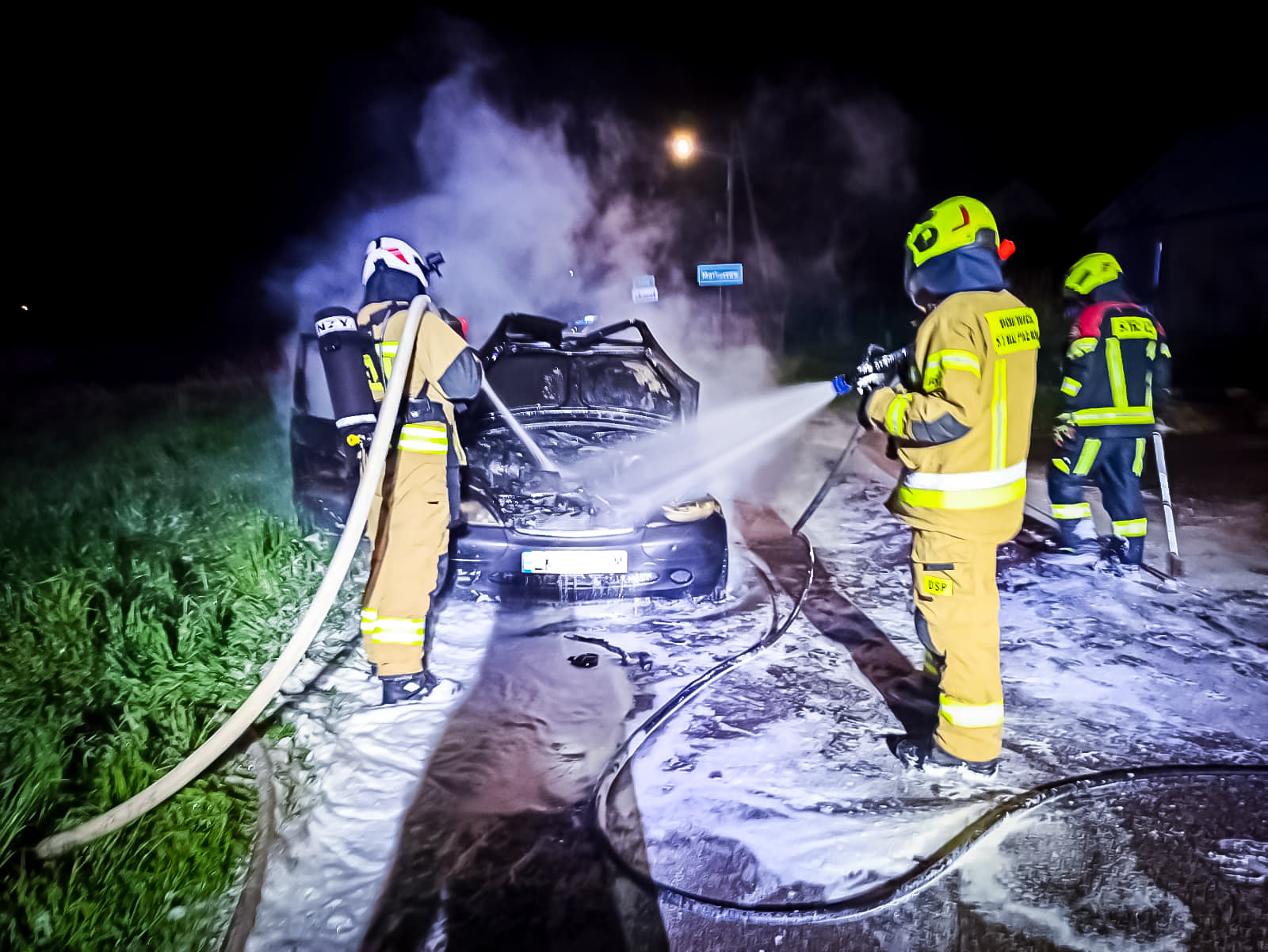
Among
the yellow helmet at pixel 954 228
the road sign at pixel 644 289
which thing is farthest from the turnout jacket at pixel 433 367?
the road sign at pixel 644 289

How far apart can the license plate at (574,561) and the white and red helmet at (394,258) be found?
4.95 ft

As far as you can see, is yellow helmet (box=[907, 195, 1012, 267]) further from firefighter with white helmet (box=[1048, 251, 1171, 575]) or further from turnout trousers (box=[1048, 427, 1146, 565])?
turnout trousers (box=[1048, 427, 1146, 565])

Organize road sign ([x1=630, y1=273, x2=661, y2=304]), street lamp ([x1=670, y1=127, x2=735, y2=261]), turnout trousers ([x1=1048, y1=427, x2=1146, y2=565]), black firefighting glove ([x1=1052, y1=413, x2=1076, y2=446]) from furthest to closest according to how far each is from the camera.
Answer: street lamp ([x1=670, y1=127, x2=735, y2=261])
road sign ([x1=630, y1=273, x2=661, y2=304])
black firefighting glove ([x1=1052, y1=413, x2=1076, y2=446])
turnout trousers ([x1=1048, y1=427, x2=1146, y2=565])

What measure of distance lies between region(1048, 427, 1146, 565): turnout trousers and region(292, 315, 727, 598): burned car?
2606mm

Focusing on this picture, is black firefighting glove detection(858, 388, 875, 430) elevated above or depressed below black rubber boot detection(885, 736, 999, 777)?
above

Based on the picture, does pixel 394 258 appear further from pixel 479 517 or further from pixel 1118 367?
pixel 1118 367

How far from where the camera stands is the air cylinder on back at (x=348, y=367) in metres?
3.22

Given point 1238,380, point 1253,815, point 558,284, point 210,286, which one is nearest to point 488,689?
point 1253,815

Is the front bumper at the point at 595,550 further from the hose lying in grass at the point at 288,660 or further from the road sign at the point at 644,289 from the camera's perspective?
the road sign at the point at 644,289

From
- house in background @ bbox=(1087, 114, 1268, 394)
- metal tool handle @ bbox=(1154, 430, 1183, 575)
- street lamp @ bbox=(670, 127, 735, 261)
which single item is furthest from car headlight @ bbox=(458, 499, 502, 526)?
house in background @ bbox=(1087, 114, 1268, 394)

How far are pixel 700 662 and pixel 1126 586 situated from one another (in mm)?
2958

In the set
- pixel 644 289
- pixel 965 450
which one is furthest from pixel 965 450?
pixel 644 289

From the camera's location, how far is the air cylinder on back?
3.22 m

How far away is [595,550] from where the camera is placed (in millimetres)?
3830
